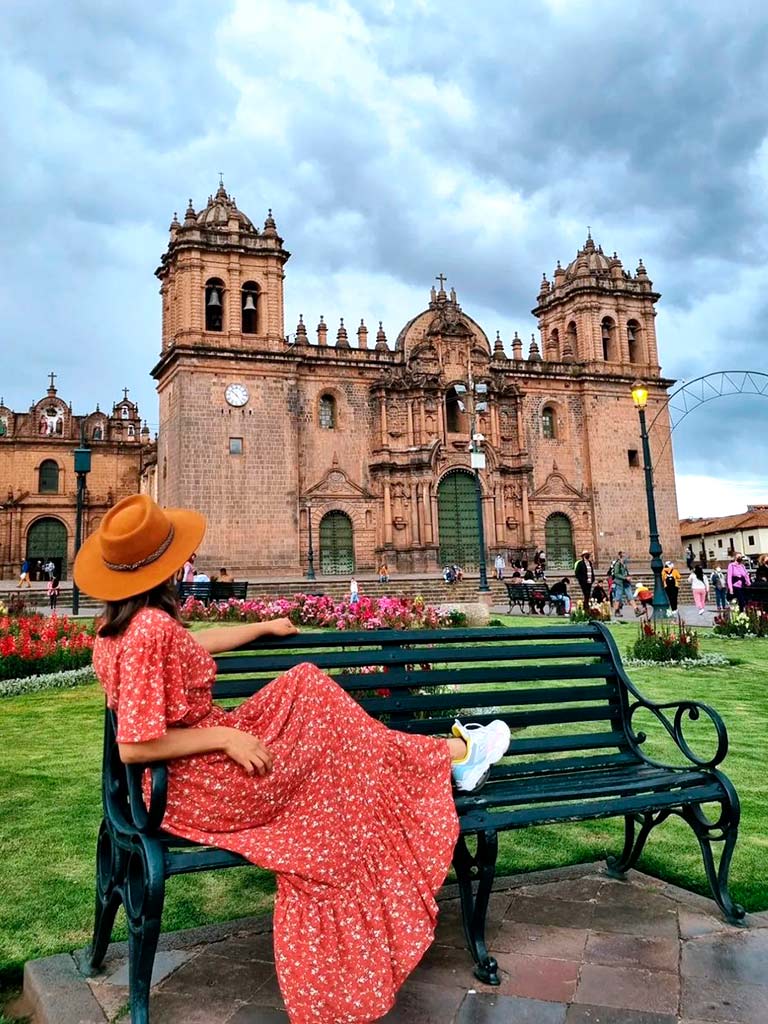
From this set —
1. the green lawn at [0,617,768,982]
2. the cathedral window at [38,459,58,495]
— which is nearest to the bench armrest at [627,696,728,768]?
the green lawn at [0,617,768,982]

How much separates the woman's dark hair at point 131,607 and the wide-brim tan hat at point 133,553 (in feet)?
0.10

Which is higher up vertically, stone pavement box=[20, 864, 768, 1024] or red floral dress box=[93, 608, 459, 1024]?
red floral dress box=[93, 608, 459, 1024]

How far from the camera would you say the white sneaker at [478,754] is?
9.23ft

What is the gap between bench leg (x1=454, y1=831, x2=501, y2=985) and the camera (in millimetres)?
2488

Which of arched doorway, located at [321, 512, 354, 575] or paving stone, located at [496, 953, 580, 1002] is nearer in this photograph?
paving stone, located at [496, 953, 580, 1002]

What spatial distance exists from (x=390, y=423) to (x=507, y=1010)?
97.7ft

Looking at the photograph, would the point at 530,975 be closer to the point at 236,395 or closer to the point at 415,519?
the point at 236,395

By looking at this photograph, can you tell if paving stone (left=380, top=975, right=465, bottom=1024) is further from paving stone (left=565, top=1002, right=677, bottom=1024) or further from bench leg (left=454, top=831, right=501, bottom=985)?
paving stone (left=565, top=1002, right=677, bottom=1024)

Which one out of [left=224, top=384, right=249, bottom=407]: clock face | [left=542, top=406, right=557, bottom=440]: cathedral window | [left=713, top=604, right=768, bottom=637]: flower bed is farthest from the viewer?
[left=542, top=406, right=557, bottom=440]: cathedral window

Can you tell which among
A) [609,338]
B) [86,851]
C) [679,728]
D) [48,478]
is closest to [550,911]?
[679,728]

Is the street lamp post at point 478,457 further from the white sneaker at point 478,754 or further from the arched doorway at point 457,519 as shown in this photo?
the white sneaker at point 478,754

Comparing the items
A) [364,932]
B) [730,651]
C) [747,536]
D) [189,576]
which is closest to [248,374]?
[189,576]

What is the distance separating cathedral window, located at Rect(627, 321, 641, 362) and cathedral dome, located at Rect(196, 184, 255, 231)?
715 inches

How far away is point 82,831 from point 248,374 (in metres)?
26.0
